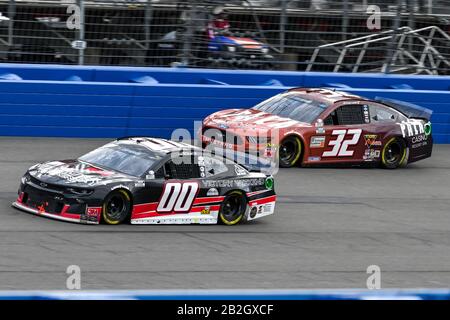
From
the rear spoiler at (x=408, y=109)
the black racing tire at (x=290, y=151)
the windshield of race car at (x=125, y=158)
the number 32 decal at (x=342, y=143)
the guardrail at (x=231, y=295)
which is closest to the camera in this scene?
the guardrail at (x=231, y=295)

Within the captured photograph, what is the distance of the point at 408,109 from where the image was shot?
2008cm

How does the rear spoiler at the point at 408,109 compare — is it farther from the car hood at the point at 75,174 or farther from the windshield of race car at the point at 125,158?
the car hood at the point at 75,174

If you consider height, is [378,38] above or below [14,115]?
above

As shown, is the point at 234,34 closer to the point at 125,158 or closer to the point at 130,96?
the point at 130,96

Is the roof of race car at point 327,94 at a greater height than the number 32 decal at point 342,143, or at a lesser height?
greater

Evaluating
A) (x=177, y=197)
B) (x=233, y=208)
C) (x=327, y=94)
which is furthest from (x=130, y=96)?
(x=177, y=197)

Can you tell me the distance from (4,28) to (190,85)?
11.6 feet

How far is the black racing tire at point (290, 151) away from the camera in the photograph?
17.9m

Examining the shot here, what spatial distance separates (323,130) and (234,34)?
12.0 feet

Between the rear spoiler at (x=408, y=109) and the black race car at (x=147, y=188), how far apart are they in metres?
5.74

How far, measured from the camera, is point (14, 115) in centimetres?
1892

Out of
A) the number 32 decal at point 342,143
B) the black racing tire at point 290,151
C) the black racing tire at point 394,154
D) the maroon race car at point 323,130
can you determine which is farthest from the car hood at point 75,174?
the black racing tire at point 394,154
